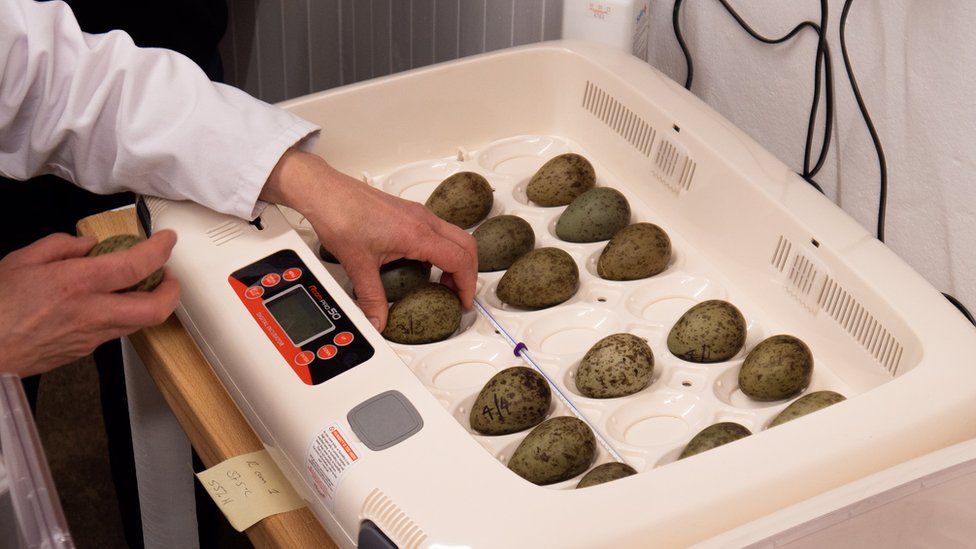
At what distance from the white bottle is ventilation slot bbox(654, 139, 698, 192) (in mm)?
216

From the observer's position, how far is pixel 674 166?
1179 millimetres

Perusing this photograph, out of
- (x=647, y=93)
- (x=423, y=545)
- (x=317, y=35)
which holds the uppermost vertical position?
(x=647, y=93)

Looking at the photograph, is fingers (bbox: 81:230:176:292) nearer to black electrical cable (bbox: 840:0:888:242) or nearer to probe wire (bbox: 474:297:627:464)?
probe wire (bbox: 474:297:627:464)

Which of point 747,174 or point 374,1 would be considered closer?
point 747,174

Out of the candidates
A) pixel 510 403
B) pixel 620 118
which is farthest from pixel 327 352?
pixel 620 118

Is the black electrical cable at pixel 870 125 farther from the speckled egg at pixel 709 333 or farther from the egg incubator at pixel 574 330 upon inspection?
the speckled egg at pixel 709 333

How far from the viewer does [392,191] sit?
1254 mm

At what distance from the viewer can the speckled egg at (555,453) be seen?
2.95ft

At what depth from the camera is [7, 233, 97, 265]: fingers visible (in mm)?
1027

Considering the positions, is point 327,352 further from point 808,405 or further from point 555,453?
point 808,405

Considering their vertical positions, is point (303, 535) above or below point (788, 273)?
below

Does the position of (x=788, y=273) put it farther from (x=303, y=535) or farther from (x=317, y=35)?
(x=317, y=35)

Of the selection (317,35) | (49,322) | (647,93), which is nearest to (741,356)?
(647,93)

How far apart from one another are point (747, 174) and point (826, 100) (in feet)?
0.62
